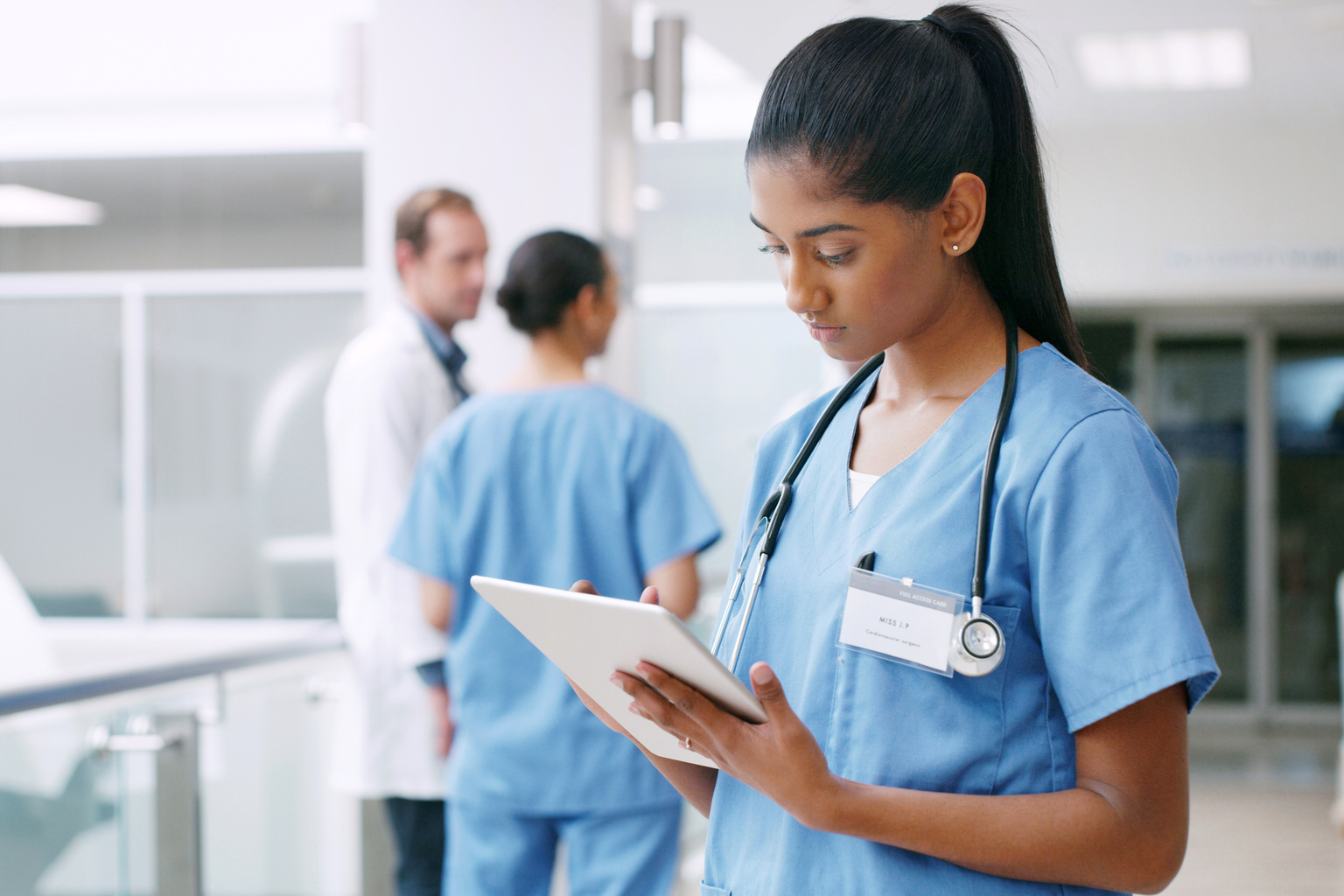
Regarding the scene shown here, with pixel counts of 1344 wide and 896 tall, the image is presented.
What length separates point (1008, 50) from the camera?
873 millimetres

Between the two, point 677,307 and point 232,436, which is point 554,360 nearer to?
point 677,307

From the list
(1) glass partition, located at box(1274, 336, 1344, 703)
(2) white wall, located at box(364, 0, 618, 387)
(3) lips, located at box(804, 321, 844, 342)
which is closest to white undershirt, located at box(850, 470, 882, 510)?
(3) lips, located at box(804, 321, 844, 342)

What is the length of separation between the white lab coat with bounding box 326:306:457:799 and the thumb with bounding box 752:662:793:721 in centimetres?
152

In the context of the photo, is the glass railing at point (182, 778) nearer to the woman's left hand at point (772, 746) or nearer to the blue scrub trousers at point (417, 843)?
the blue scrub trousers at point (417, 843)

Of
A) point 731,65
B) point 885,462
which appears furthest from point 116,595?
point 885,462

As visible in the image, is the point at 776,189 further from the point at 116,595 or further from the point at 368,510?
the point at 116,595

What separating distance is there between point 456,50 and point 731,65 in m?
2.31

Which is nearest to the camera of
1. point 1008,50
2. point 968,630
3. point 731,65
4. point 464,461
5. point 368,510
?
point 968,630

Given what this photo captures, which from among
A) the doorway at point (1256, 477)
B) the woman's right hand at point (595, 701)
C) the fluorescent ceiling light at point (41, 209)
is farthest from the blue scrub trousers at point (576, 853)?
the doorway at point (1256, 477)

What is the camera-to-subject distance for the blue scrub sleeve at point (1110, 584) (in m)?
0.76

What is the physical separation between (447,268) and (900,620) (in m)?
1.68

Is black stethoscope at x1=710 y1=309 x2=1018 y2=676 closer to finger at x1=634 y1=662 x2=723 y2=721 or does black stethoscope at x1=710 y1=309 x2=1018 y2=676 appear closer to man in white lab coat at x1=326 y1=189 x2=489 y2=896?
finger at x1=634 y1=662 x2=723 y2=721

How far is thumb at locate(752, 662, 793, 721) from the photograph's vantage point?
72 centimetres

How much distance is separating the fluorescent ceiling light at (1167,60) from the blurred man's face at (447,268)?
3.35 metres
